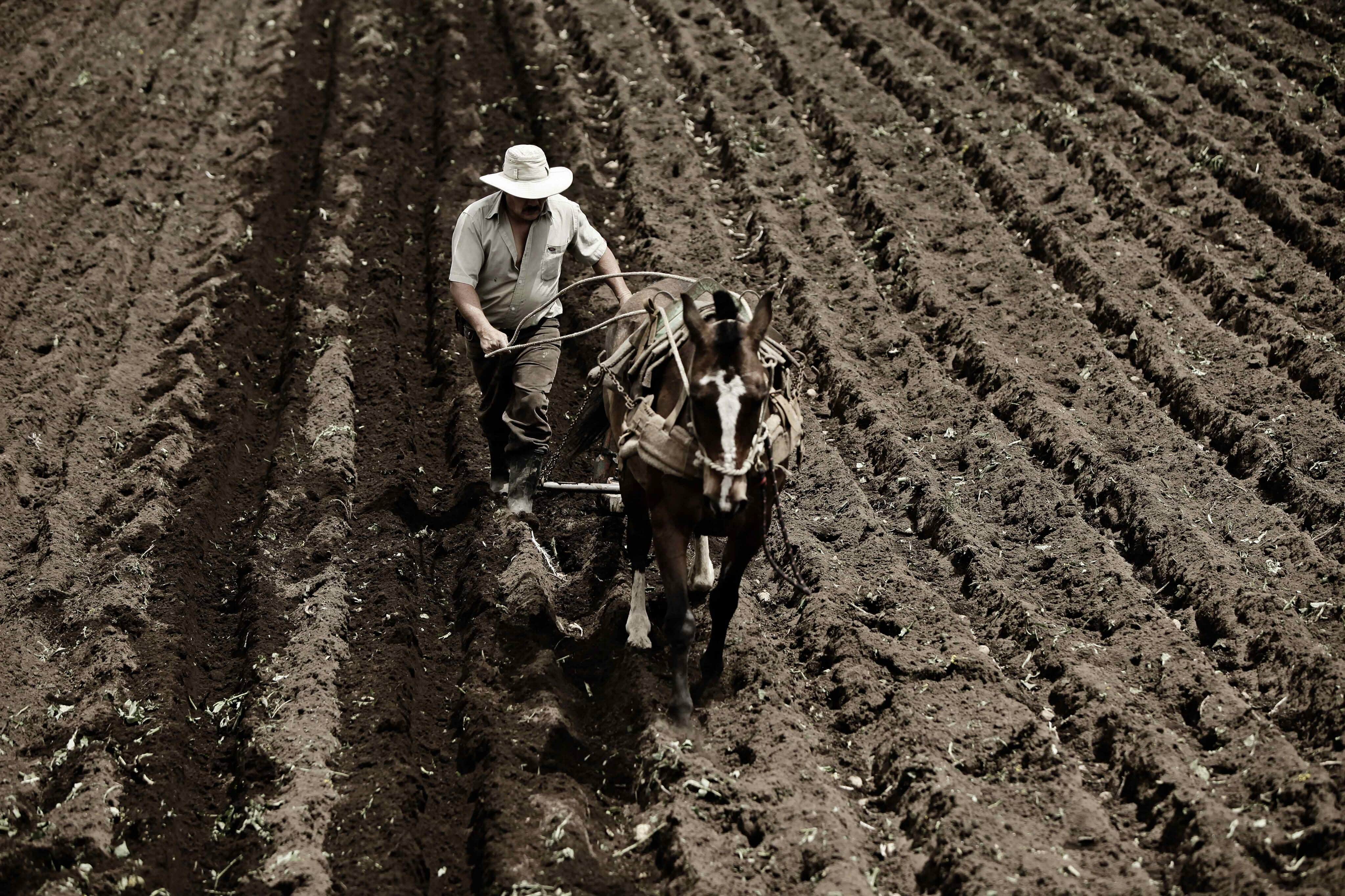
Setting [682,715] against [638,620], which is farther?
[638,620]

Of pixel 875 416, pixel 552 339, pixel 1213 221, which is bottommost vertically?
pixel 875 416

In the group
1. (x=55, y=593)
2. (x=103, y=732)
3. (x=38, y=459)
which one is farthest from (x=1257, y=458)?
(x=38, y=459)

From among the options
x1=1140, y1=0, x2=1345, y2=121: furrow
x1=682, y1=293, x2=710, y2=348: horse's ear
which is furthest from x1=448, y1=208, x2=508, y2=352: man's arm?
x1=1140, y1=0, x2=1345, y2=121: furrow

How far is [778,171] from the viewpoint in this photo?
34.3 ft

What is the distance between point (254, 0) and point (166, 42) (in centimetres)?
154

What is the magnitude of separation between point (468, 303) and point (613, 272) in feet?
2.78

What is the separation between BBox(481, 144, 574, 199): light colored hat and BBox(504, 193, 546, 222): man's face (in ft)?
0.27

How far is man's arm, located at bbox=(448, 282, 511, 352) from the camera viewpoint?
6.09m

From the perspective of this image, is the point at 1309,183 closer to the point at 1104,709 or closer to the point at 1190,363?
the point at 1190,363

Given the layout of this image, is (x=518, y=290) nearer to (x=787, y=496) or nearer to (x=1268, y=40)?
(x=787, y=496)

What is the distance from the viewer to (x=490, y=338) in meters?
6.08

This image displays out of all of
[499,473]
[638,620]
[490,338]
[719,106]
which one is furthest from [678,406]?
[719,106]

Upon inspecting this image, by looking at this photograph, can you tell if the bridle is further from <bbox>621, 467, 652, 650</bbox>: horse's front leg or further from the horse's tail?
the horse's tail

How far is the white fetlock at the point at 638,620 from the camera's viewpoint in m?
5.71
